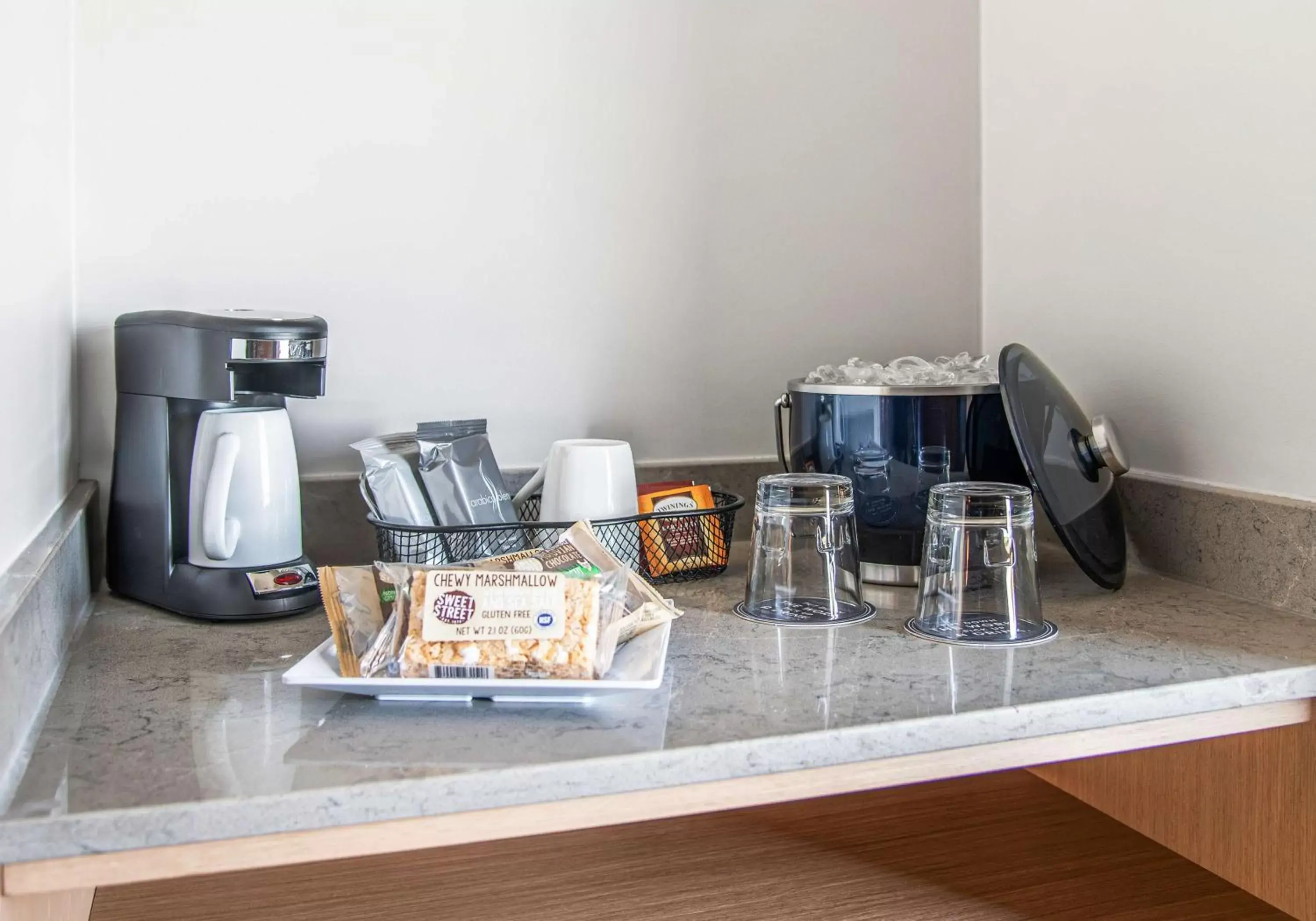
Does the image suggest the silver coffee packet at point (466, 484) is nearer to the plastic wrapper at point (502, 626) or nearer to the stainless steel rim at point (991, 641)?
the plastic wrapper at point (502, 626)

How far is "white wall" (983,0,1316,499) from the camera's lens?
91 cm

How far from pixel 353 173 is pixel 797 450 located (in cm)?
58

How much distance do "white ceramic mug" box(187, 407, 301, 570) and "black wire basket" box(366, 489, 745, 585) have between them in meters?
0.09

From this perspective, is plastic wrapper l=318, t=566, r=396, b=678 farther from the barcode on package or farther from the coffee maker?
the coffee maker

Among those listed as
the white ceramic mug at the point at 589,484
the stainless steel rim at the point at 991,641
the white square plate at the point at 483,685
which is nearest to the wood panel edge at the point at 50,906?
the white square plate at the point at 483,685

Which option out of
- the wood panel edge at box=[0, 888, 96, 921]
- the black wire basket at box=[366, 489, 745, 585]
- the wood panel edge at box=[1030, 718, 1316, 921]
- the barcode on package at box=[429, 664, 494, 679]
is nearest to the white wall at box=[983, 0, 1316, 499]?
the wood panel edge at box=[1030, 718, 1316, 921]

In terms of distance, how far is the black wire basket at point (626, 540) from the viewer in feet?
3.28

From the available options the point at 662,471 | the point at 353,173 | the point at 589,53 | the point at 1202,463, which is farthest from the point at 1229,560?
the point at 353,173

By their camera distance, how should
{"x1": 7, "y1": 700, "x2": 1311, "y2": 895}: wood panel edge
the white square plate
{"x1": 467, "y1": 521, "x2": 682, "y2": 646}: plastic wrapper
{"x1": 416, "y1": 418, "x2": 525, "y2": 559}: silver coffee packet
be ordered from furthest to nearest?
{"x1": 416, "y1": 418, "x2": 525, "y2": 559}: silver coffee packet
{"x1": 467, "y1": 521, "x2": 682, "y2": 646}: plastic wrapper
the white square plate
{"x1": 7, "y1": 700, "x2": 1311, "y2": 895}: wood panel edge

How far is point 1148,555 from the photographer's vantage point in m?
1.10

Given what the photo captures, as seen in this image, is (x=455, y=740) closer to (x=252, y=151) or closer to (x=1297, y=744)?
(x=1297, y=744)

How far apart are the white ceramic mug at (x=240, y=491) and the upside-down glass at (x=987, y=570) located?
1.96ft

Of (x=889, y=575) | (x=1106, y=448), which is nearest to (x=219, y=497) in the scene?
(x=889, y=575)

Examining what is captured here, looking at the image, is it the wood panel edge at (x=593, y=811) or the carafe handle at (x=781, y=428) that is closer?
the wood panel edge at (x=593, y=811)
